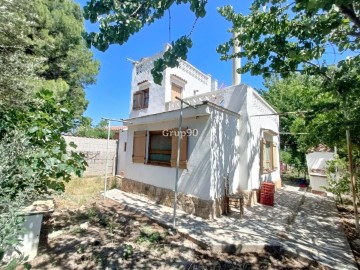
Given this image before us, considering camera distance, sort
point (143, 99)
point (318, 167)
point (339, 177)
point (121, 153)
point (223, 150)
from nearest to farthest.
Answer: point (223, 150) < point (339, 177) < point (318, 167) < point (143, 99) < point (121, 153)

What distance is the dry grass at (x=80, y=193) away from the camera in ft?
25.0

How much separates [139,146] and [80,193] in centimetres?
347

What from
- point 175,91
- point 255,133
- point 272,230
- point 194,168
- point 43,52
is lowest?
point 272,230

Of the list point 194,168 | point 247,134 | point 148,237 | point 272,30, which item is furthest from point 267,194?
point 272,30

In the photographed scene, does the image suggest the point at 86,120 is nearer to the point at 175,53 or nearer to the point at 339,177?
the point at 175,53

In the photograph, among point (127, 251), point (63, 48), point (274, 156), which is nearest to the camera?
point (127, 251)

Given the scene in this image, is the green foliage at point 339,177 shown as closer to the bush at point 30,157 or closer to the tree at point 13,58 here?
the bush at point 30,157

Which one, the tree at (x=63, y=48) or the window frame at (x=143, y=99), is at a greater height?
the tree at (x=63, y=48)

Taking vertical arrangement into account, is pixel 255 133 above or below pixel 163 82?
below

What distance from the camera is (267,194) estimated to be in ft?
27.6

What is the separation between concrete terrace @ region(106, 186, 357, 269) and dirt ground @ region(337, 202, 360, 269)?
0.17 meters

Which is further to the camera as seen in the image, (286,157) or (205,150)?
(286,157)

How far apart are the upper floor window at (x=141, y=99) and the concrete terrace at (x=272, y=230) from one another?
6.67 metres

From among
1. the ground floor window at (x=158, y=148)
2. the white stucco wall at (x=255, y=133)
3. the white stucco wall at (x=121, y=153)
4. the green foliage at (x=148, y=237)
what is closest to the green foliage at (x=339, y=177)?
the white stucco wall at (x=255, y=133)
